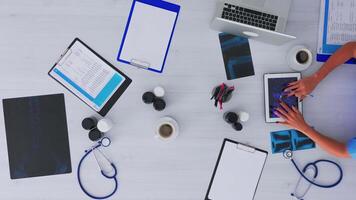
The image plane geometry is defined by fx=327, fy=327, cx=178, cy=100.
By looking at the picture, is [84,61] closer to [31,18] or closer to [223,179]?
[31,18]

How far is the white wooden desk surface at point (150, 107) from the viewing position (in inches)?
51.2

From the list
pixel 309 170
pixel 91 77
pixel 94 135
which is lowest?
pixel 309 170

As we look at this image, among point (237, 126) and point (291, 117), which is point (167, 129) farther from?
point (291, 117)

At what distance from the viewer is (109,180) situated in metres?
1.30

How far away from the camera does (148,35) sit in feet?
4.35

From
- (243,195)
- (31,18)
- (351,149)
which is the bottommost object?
(243,195)

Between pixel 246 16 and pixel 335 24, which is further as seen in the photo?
pixel 335 24

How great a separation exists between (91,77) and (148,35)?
29cm

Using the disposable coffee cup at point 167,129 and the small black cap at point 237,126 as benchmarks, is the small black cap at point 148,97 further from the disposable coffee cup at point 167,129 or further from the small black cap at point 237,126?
the small black cap at point 237,126

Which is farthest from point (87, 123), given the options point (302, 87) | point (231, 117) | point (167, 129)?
point (302, 87)

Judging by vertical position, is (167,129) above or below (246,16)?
below

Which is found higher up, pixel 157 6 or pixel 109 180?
pixel 157 6

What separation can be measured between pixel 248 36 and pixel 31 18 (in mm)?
872

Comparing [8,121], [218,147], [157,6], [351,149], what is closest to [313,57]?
[351,149]
